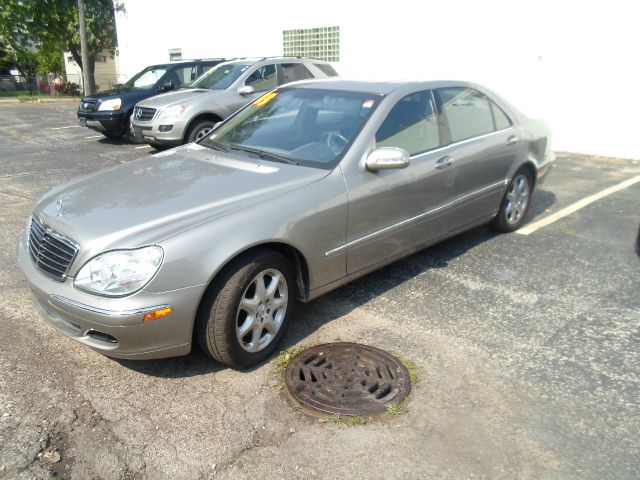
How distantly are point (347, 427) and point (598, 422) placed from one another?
4.28ft

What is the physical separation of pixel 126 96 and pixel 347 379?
9.40 meters

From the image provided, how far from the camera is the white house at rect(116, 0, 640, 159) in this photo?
944cm

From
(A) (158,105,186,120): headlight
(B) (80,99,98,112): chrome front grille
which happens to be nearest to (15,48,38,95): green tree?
(B) (80,99,98,112): chrome front grille

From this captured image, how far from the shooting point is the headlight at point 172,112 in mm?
8938

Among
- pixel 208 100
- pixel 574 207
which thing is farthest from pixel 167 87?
pixel 574 207

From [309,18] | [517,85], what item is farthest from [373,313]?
[309,18]

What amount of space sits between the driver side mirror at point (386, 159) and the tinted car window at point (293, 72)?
6.70 m

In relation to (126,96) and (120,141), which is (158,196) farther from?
(120,141)

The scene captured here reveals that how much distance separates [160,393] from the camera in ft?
10.1

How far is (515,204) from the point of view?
5617 mm

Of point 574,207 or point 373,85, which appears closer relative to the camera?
point 373,85

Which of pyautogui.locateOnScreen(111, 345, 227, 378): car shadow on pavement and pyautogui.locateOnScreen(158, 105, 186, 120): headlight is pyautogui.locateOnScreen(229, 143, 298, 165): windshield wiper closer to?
pyautogui.locateOnScreen(111, 345, 227, 378): car shadow on pavement

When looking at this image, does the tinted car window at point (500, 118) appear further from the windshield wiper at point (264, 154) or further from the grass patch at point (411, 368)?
the grass patch at point (411, 368)

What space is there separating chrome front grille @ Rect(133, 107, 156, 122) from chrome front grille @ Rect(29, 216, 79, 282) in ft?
20.2
